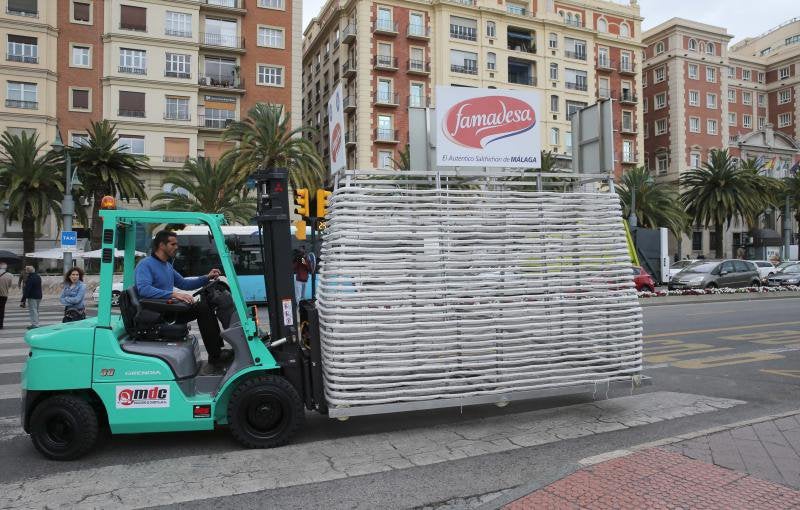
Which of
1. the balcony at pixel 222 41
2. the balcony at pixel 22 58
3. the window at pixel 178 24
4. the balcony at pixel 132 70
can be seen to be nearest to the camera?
the balcony at pixel 22 58

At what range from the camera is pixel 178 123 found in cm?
4238

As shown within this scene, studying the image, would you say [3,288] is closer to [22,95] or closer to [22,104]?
[22,104]

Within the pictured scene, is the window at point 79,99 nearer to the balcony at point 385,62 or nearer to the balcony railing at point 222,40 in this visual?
the balcony railing at point 222,40

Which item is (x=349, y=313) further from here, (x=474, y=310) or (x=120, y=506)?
(x=120, y=506)

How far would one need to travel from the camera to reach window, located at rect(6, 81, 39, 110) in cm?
3966

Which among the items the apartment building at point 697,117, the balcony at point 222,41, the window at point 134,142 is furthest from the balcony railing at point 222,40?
the apartment building at point 697,117

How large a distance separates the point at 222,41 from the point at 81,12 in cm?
971

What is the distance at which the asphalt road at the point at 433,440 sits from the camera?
4.15 metres

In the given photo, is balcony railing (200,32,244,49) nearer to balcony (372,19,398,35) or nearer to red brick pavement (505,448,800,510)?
balcony (372,19,398,35)

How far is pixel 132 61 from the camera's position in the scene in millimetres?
41562

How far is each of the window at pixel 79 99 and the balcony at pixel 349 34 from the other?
68.0 ft

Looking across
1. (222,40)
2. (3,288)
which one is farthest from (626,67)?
(3,288)

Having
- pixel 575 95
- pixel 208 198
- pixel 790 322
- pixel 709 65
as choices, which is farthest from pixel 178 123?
pixel 709 65

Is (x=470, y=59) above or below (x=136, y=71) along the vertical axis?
above
